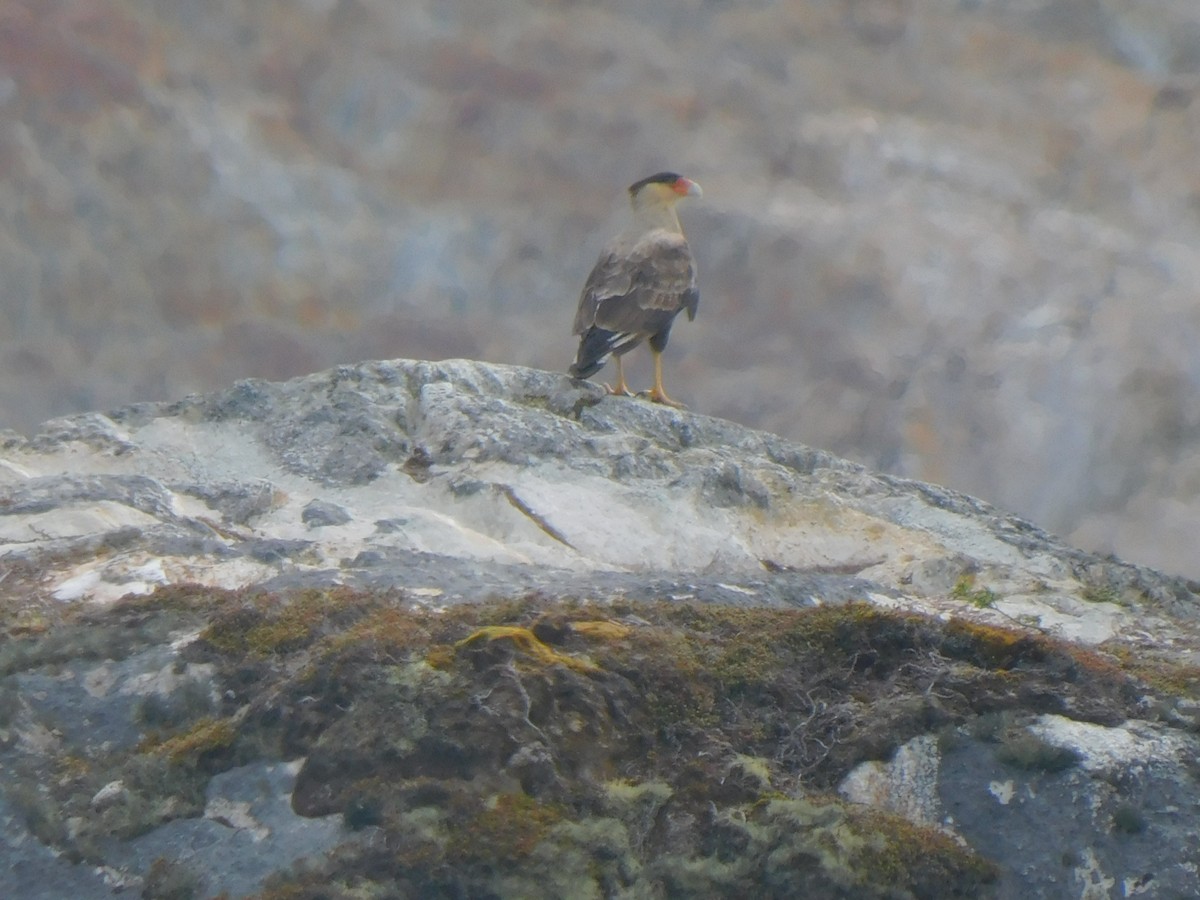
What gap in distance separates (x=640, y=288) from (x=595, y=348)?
104 centimetres

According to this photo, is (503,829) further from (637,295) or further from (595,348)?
(637,295)

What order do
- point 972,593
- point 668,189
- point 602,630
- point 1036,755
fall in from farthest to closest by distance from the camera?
point 668,189, point 972,593, point 602,630, point 1036,755

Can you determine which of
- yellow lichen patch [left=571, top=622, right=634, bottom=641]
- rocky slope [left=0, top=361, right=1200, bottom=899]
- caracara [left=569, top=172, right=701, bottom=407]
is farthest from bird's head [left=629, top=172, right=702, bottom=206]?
yellow lichen patch [left=571, top=622, right=634, bottom=641]

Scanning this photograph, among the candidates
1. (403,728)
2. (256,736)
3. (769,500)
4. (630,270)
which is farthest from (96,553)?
(630,270)

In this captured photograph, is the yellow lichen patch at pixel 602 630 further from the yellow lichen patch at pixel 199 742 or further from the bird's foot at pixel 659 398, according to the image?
the bird's foot at pixel 659 398

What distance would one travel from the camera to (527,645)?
5.78m

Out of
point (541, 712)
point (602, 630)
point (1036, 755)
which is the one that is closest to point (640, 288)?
point (602, 630)

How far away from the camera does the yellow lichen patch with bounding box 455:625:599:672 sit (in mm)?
5738

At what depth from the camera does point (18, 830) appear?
208 inches

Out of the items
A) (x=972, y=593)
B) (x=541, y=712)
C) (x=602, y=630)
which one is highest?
(x=972, y=593)

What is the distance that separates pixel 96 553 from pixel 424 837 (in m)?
3.69

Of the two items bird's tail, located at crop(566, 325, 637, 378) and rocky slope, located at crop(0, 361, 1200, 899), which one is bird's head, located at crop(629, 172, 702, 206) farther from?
rocky slope, located at crop(0, 361, 1200, 899)

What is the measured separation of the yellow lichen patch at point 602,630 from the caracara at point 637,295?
5011 millimetres

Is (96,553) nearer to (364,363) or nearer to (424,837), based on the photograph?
(364,363)
